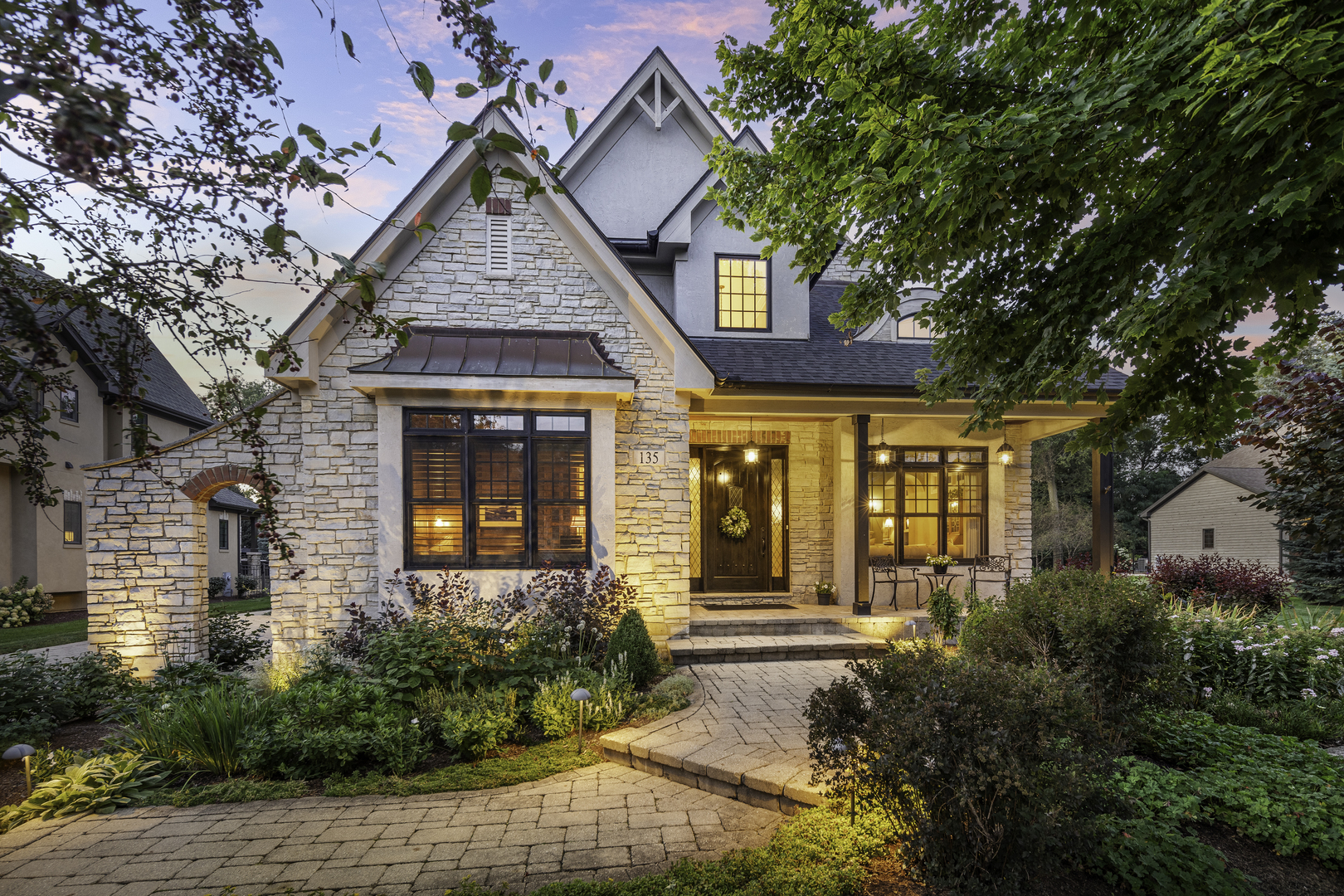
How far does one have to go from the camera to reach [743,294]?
10.0 metres

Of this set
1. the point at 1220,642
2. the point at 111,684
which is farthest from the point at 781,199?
the point at 111,684

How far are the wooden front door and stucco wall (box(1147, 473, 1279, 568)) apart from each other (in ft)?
59.9

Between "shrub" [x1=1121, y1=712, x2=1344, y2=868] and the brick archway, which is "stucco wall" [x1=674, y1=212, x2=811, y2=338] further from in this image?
"shrub" [x1=1121, y1=712, x2=1344, y2=868]

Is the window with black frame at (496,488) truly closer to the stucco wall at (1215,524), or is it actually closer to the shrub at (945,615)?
the shrub at (945,615)

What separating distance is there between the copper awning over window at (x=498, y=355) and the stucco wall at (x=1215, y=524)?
22.4 metres

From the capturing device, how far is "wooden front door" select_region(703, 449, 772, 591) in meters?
10.2

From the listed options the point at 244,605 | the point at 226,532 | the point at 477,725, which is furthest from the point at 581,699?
the point at 226,532

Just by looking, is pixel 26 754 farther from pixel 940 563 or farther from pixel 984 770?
pixel 940 563

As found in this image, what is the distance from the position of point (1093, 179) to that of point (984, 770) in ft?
12.7

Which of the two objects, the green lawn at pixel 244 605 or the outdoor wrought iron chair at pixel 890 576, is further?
the green lawn at pixel 244 605

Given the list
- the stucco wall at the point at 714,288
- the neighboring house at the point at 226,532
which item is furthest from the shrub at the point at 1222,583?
the neighboring house at the point at 226,532

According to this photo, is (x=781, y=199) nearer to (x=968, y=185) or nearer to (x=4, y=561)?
(x=968, y=185)

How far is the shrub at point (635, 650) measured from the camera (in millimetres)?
6180

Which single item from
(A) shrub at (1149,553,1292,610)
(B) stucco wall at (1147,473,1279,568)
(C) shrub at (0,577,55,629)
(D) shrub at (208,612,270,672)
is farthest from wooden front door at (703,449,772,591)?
(B) stucco wall at (1147,473,1279,568)
